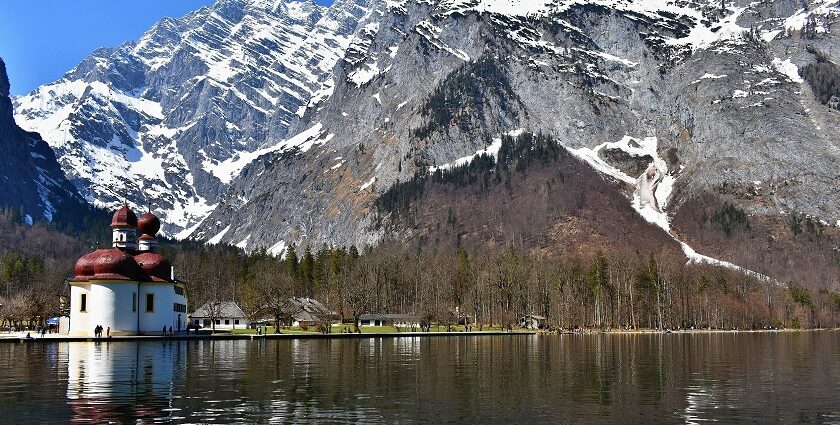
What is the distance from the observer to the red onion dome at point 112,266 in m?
119

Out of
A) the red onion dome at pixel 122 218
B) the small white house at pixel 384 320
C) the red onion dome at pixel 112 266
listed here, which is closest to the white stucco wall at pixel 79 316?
the red onion dome at pixel 112 266

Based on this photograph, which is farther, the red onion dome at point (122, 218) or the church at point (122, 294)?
the red onion dome at point (122, 218)

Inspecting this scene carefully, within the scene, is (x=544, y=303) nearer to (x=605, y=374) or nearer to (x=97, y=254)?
(x=97, y=254)

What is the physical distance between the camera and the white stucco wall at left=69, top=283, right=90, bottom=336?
11625 cm

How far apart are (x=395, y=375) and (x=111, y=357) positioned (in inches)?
1155

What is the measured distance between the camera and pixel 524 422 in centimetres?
3822

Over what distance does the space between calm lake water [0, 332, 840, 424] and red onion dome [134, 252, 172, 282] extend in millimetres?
41666

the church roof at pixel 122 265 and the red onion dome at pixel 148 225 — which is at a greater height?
the red onion dome at pixel 148 225

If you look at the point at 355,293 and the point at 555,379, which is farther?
the point at 355,293

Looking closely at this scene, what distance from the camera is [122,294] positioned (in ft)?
390

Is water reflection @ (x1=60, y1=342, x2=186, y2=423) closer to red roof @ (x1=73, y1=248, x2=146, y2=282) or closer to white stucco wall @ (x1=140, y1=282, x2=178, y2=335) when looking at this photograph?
red roof @ (x1=73, y1=248, x2=146, y2=282)

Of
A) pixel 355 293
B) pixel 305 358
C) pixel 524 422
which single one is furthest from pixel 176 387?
pixel 355 293

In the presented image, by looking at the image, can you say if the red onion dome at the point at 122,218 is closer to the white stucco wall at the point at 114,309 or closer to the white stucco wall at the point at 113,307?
the white stucco wall at the point at 114,309

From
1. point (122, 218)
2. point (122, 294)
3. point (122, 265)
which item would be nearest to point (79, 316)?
point (122, 294)
